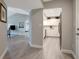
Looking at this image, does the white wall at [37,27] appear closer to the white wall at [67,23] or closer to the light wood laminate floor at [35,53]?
the light wood laminate floor at [35,53]

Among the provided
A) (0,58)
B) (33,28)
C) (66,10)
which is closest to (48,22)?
→ (33,28)

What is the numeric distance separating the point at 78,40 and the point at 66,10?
1718 mm

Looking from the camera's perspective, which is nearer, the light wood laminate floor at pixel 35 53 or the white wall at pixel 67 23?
the light wood laminate floor at pixel 35 53

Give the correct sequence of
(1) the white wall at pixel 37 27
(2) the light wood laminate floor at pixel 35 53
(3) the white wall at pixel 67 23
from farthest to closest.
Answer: (1) the white wall at pixel 37 27 → (3) the white wall at pixel 67 23 → (2) the light wood laminate floor at pixel 35 53

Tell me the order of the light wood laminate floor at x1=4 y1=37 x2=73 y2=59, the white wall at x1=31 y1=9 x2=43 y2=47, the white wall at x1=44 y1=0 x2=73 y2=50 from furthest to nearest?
the white wall at x1=31 y1=9 x2=43 y2=47
the white wall at x1=44 y1=0 x2=73 y2=50
the light wood laminate floor at x1=4 y1=37 x2=73 y2=59

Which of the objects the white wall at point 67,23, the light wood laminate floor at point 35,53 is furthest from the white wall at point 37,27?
the white wall at point 67,23

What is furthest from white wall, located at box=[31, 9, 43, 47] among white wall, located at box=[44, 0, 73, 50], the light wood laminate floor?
white wall, located at box=[44, 0, 73, 50]

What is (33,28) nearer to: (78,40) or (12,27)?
(78,40)

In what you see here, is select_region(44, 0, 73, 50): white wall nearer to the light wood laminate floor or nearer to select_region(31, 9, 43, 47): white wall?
the light wood laminate floor

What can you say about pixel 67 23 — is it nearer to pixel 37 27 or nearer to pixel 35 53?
pixel 37 27

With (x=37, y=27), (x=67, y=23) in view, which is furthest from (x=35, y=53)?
(x=67, y=23)

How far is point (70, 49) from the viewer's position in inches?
146

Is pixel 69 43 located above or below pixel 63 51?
above

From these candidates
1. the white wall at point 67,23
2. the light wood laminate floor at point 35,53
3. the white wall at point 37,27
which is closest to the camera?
the light wood laminate floor at point 35,53
